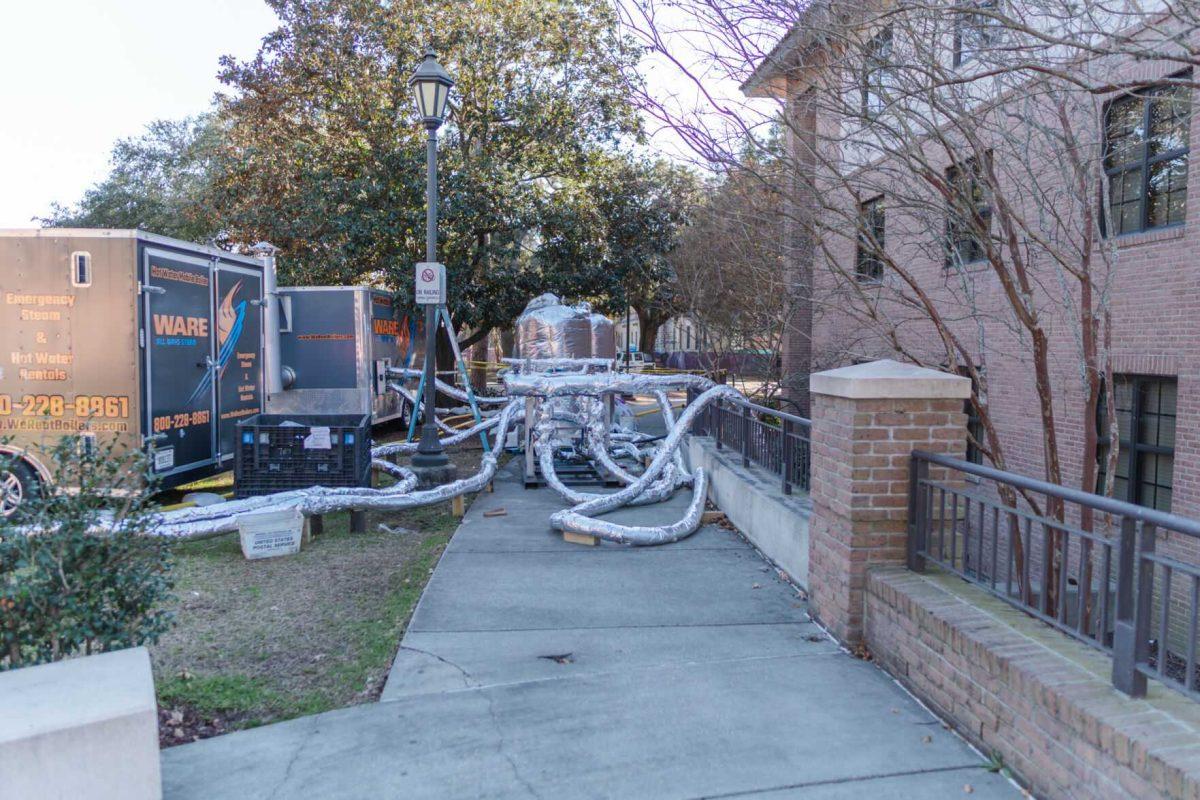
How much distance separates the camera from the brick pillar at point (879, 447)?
482 cm

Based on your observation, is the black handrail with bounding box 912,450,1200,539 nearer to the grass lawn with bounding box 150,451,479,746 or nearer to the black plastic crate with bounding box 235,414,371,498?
the grass lawn with bounding box 150,451,479,746

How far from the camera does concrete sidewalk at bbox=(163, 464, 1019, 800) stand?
3.52m

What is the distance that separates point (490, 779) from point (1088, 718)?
2.22 meters

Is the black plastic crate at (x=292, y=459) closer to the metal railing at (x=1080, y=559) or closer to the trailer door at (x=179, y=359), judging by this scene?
the trailer door at (x=179, y=359)

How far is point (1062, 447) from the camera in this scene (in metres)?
10.5

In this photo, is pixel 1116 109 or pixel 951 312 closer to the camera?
pixel 1116 109

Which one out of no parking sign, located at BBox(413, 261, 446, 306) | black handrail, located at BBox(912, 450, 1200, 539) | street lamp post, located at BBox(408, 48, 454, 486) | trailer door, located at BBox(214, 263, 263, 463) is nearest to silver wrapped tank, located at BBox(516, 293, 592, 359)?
no parking sign, located at BBox(413, 261, 446, 306)

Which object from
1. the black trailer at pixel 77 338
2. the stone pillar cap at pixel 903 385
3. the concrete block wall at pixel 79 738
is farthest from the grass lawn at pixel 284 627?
the stone pillar cap at pixel 903 385

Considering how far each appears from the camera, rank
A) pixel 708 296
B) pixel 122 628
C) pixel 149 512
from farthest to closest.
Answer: pixel 708 296
pixel 149 512
pixel 122 628

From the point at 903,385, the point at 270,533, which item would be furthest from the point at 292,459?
the point at 903,385

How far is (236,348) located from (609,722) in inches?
327

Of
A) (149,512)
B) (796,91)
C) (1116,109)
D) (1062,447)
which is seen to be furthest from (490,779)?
(1062,447)

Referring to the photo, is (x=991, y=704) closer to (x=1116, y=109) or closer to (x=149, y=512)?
(x=149, y=512)

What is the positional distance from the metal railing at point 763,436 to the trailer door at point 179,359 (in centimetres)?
575
